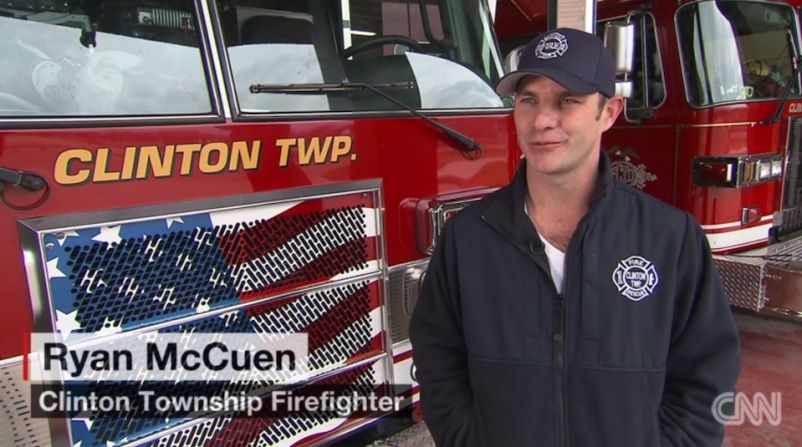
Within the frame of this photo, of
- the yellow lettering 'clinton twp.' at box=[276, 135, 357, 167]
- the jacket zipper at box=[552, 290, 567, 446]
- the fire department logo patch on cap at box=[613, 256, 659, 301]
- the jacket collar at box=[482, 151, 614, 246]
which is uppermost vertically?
the yellow lettering 'clinton twp.' at box=[276, 135, 357, 167]

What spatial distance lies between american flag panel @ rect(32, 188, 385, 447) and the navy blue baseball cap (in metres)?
0.93

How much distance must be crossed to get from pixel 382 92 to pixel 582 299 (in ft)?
3.78

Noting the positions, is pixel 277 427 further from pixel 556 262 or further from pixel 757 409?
pixel 757 409

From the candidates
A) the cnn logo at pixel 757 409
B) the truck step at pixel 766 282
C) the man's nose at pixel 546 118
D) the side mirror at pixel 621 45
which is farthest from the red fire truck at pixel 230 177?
the truck step at pixel 766 282

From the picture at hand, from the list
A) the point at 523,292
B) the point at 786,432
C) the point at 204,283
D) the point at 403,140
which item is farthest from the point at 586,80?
the point at 786,432

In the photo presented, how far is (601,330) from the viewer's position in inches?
49.6

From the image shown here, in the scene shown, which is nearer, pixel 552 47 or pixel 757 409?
pixel 552 47

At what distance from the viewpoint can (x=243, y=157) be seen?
182 centimetres

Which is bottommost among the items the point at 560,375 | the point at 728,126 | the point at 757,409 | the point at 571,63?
the point at 757,409

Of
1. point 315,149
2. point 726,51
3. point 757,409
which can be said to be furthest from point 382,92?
point 726,51

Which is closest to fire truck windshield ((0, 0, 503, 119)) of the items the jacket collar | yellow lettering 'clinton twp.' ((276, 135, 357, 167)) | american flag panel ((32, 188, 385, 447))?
yellow lettering 'clinton twp.' ((276, 135, 357, 167))

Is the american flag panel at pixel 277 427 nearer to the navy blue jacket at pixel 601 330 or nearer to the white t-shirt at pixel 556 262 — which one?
the navy blue jacket at pixel 601 330

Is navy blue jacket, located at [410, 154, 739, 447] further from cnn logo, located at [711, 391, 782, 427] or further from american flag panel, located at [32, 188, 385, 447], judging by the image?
cnn logo, located at [711, 391, 782, 427]

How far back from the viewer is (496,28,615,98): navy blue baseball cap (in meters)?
1.27
